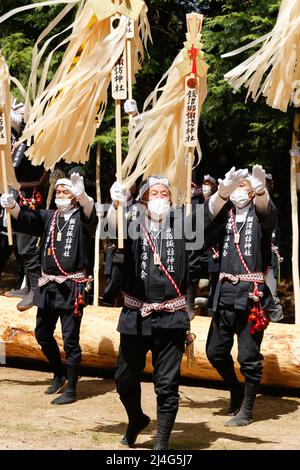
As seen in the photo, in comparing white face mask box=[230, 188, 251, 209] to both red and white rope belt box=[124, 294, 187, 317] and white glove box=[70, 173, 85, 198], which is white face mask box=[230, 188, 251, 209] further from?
red and white rope belt box=[124, 294, 187, 317]

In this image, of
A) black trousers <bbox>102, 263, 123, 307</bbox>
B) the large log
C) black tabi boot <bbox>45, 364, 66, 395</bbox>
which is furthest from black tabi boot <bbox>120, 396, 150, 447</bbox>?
black trousers <bbox>102, 263, 123, 307</bbox>

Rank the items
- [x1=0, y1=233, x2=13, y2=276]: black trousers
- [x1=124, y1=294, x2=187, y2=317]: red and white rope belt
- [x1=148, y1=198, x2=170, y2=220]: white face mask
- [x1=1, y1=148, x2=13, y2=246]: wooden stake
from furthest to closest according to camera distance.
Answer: [x1=0, y1=233, x2=13, y2=276]: black trousers < [x1=1, y1=148, x2=13, y2=246]: wooden stake < [x1=148, y1=198, x2=170, y2=220]: white face mask < [x1=124, y1=294, x2=187, y2=317]: red and white rope belt

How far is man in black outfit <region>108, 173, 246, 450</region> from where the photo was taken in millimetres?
6020

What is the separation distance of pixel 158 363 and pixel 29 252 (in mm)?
3792

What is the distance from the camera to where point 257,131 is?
36.8ft

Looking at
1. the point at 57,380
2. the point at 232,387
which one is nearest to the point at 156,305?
the point at 232,387

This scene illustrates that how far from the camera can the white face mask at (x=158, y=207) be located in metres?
6.20

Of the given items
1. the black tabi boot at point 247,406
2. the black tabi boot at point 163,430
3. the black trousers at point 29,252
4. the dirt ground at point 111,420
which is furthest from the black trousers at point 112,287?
the black tabi boot at point 163,430

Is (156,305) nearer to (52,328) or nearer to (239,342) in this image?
(239,342)

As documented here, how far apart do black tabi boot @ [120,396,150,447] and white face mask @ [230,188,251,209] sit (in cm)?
208

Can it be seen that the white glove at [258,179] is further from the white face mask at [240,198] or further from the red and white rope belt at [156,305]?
the red and white rope belt at [156,305]

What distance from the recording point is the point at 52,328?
8070 millimetres

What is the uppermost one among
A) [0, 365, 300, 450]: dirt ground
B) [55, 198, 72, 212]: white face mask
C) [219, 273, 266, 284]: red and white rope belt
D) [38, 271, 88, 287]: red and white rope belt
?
[55, 198, 72, 212]: white face mask
